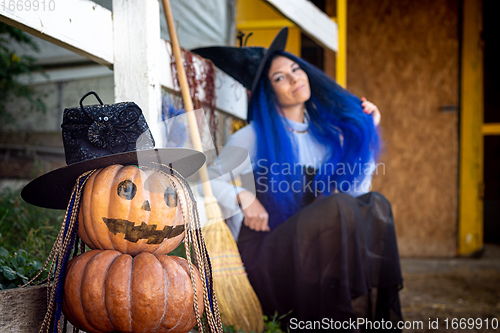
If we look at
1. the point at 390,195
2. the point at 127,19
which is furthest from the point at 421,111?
the point at 127,19

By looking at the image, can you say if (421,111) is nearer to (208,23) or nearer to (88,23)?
(208,23)

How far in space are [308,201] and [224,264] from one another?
0.60m

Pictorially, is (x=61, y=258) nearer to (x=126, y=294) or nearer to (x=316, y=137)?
(x=126, y=294)

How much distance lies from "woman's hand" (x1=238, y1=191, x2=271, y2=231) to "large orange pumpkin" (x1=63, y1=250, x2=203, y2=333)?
1.00m

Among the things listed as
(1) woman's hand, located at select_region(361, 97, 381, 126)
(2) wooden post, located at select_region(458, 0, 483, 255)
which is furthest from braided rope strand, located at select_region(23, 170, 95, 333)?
(2) wooden post, located at select_region(458, 0, 483, 255)

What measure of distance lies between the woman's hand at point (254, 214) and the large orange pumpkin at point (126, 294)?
3.28 ft

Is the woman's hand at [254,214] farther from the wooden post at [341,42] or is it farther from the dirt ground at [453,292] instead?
the wooden post at [341,42]

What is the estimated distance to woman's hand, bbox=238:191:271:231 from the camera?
2.12 meters

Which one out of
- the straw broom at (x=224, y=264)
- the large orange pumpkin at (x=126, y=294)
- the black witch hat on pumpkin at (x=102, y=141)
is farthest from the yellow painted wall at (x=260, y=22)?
the large orange pumpkin at (x=126, y=294)

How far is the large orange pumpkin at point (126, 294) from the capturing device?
1058 mm

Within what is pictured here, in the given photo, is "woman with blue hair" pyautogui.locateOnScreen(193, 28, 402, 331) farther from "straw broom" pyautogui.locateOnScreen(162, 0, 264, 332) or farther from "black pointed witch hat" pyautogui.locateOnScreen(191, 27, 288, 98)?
"straw broom" pyautogui.locateOnScreen(162, 0, 264, 332)

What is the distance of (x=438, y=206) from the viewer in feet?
13.1

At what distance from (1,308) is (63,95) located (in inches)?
144

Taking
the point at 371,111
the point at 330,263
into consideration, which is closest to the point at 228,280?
the point at 330,263
